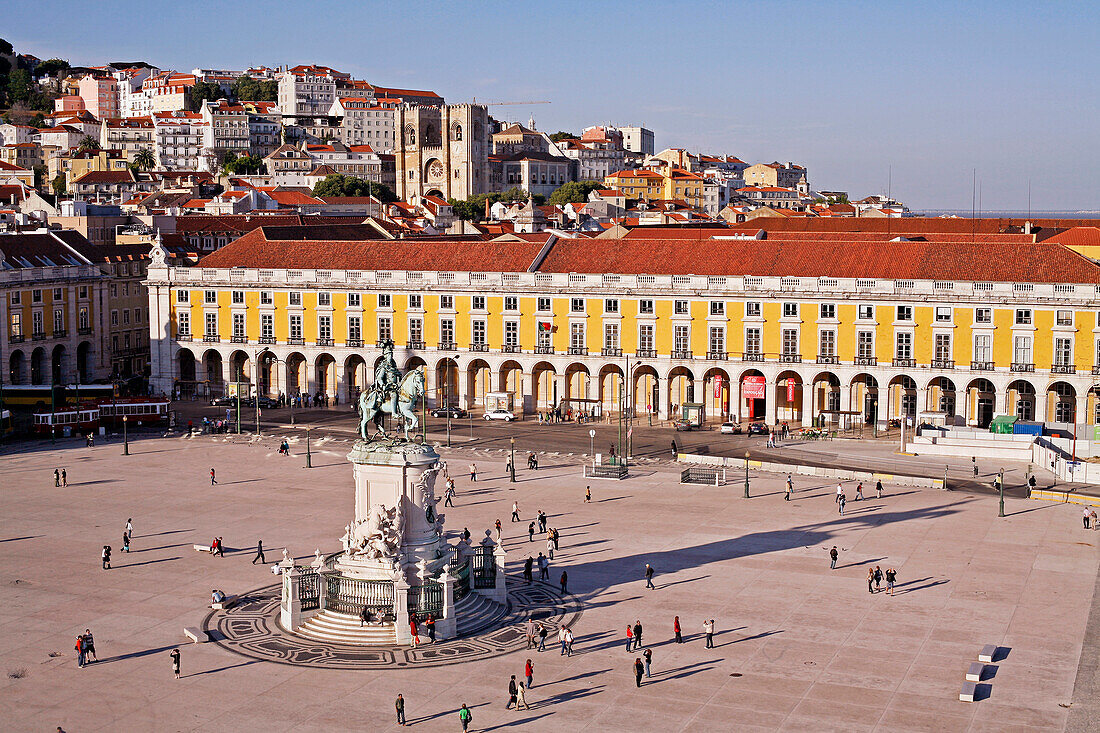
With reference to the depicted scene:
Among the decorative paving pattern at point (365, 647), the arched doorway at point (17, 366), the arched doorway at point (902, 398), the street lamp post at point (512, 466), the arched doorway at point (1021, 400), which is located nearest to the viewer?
the decorative paving pattern at point (365, 647)

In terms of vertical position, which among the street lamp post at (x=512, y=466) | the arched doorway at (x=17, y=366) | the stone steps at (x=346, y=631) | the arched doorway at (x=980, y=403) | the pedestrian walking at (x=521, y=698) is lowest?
the pedestrian walking at (x=521, y=698)

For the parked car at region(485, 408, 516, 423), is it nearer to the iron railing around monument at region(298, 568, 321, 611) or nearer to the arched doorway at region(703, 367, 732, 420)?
the arched doorway at region(703, 367, 732, 420)

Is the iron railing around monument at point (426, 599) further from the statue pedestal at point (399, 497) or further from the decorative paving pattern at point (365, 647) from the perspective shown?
the decorative paving pattern at point (365, 647)

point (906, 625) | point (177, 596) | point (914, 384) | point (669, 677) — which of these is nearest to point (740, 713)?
point (669, 677)

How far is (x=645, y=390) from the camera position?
86062 mm

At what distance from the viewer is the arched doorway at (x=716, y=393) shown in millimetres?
82875

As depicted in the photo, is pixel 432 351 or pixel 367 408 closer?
pixel 367 408

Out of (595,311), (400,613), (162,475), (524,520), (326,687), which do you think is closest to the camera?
(326,687)

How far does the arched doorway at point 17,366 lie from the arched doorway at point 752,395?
45853 mm

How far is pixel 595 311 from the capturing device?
84.9 m

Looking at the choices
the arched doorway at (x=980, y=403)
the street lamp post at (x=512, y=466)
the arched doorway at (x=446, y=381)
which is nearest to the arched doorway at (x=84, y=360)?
the arched doorway at (x=446, y=381)

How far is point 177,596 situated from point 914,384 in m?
47.1

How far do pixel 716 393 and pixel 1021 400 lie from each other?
17.0 metres

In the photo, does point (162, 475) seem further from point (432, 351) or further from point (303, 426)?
point (432, 351)
